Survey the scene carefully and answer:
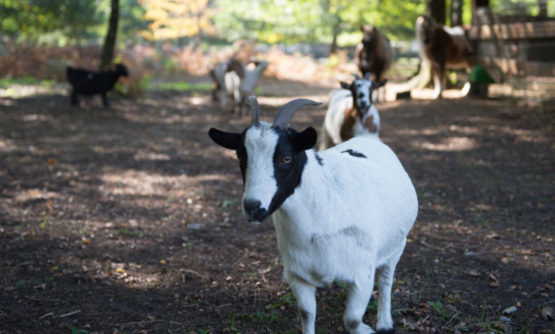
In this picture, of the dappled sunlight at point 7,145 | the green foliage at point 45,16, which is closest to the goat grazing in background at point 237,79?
the dappled sunlight at point 7,145

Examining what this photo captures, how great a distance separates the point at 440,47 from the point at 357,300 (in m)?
11.5

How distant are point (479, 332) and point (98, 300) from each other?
2907 mm

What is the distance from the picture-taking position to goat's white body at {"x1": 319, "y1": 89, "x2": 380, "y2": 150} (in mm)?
6883

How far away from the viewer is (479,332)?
11.7ft

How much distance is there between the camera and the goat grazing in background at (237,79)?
12734 millimetres

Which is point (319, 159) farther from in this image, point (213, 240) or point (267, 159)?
point (213, 240)

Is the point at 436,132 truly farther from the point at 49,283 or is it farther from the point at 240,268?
the point at 49,283

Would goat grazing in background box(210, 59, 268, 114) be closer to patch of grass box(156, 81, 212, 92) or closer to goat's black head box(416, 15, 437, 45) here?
patch of grass box(156, 81, 212, 92)

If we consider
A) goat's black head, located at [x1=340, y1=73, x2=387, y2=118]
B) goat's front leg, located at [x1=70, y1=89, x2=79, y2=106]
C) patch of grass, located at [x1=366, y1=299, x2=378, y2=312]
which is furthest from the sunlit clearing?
goat's front leg, located at [x1=70, y1=89, x2=79, y2=106]

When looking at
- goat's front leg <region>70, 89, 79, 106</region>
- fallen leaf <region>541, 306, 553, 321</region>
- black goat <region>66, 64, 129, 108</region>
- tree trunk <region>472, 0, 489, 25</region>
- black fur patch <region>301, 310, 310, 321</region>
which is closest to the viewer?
black fur patch <region>301, 310, 310, 321</region>

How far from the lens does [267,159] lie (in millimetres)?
2586

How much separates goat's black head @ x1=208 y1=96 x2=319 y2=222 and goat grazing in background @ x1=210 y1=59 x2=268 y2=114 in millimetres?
10155

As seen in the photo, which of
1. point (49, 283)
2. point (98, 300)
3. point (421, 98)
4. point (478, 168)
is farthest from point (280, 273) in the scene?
point (421, 98)

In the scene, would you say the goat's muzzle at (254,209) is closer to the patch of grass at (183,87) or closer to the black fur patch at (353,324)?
the black fur patch at (353,324)
